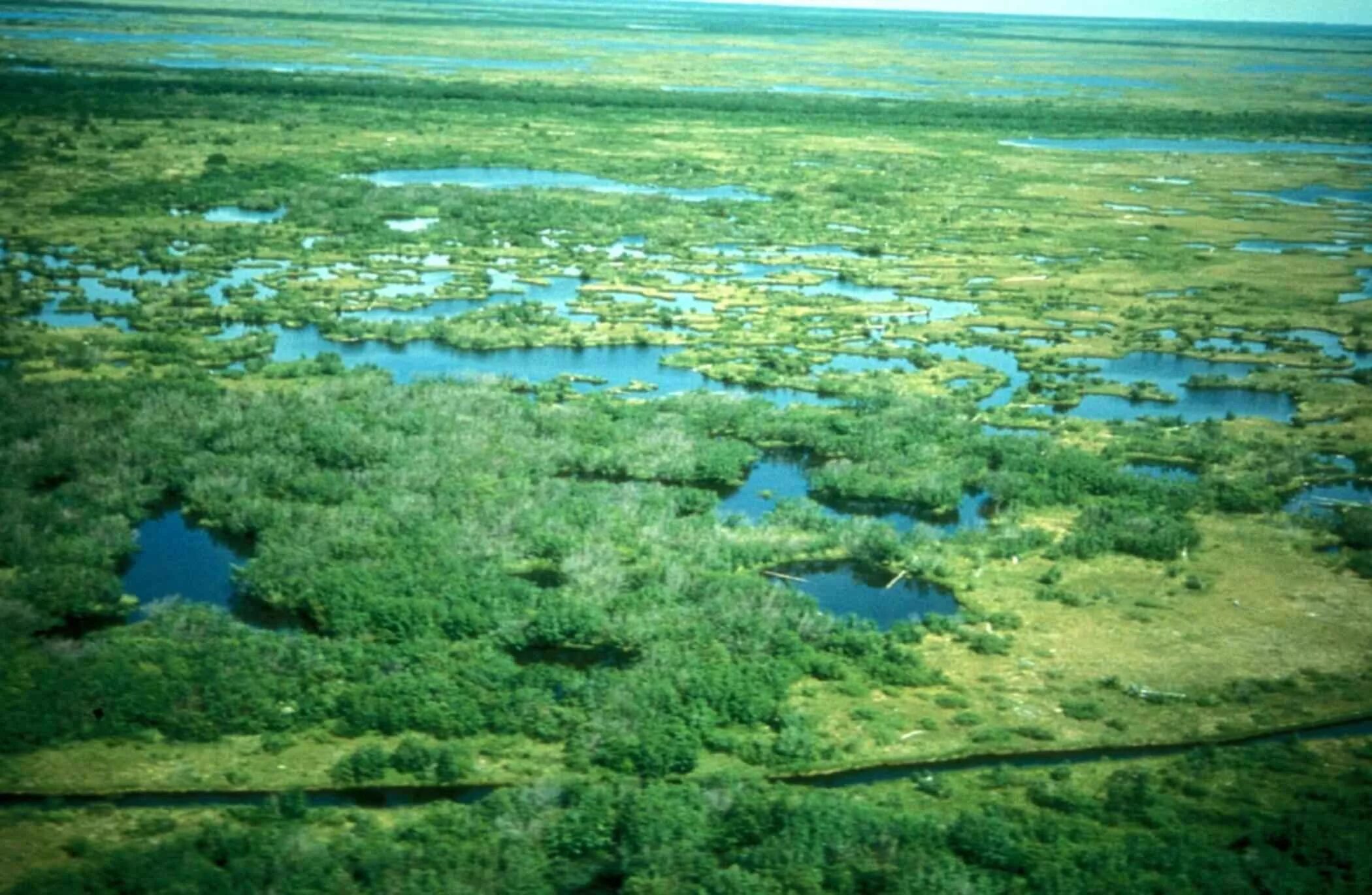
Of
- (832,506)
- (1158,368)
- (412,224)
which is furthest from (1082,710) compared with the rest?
(412,224)

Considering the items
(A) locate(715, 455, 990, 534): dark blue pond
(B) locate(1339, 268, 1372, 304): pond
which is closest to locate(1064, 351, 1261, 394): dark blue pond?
(A) locate(715, 455, 990, 534): dark blue pond

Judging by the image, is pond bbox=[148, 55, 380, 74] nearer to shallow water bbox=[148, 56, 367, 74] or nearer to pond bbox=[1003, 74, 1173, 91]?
shallow water bbox=[148, 56, 367, 74]

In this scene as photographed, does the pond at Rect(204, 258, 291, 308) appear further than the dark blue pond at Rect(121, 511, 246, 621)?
Yes

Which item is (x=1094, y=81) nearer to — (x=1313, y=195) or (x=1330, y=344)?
(x=1313, y=195)

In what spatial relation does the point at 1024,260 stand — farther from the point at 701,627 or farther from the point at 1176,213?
the point at 701,627

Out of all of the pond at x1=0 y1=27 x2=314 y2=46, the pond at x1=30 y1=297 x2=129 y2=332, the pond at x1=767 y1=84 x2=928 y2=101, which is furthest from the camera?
the pond at x1=0 y1=27 x2=314 y2=46

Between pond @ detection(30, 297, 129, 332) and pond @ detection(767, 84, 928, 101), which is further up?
pond @ detection(767, 84, 928, 101)
